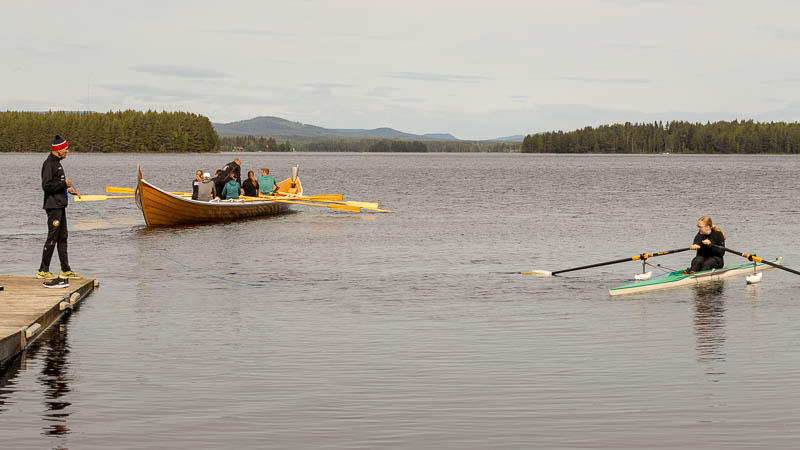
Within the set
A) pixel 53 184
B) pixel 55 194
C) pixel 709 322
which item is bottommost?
pixel 709 322

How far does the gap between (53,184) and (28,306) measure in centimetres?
277

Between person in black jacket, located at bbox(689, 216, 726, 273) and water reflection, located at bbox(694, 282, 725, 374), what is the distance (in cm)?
46

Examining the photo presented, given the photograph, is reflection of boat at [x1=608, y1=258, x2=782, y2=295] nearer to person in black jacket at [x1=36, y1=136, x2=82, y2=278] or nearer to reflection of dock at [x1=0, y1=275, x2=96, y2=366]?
reflection of dock at [x1=0, y1=275, x2=96, y2=366]

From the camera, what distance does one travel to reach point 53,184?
643 inches

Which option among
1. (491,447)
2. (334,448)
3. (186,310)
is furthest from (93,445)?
(186,310)

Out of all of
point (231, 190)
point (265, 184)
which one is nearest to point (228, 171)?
point (231, 190)

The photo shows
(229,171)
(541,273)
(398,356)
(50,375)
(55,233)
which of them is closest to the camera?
(50,375)

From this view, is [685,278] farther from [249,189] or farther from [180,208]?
[249,189]

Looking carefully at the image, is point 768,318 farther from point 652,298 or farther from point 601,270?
point 601,270

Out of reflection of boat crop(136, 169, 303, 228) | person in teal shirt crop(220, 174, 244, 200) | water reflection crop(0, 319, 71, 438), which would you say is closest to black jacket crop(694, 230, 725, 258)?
water reflection crop(0, 319, 71, 438)

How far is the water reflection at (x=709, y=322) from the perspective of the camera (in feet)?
43.4

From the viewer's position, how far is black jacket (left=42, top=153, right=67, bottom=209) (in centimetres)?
1631

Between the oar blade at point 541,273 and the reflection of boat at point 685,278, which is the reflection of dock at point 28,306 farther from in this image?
the reflection of boat at point 685,278

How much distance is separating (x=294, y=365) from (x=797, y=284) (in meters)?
14.0
